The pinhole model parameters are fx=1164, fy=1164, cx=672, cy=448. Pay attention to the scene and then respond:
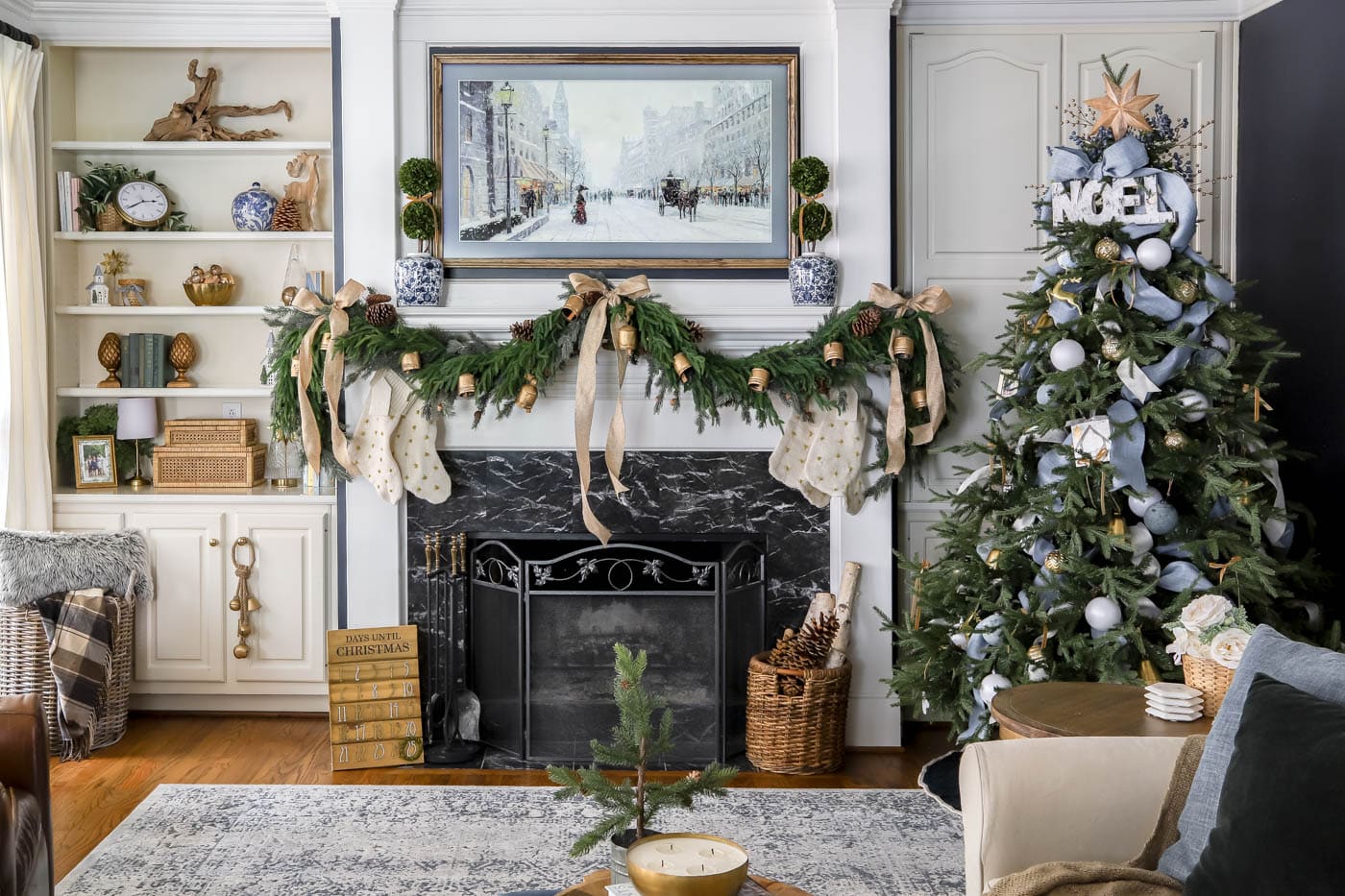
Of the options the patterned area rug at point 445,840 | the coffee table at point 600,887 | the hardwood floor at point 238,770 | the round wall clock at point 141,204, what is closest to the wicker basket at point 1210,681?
the patterned area rug at point 445,840

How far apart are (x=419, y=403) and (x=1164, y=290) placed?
2333mm

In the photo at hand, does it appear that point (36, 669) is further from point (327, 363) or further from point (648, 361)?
point (648, 361)

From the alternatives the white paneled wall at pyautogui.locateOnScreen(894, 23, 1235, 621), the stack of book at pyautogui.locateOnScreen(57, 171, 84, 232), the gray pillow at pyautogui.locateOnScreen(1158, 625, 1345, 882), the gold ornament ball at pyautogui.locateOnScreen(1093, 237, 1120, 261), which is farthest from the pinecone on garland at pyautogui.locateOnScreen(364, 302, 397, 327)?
the gray pillow at pyautogui.locateOnScreen(1158, 625, 1345, 882)

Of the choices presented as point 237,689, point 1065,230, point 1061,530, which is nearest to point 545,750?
point 237,689

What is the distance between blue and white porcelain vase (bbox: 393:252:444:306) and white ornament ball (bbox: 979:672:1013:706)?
2.13m

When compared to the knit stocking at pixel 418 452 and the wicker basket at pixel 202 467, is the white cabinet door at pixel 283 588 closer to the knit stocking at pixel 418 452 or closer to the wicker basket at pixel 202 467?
the wicker basket at pixel 202 467

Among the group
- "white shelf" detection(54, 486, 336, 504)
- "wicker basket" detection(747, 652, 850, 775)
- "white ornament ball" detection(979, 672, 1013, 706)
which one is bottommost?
"wicker basket" detection(747, 652, 850, 775)

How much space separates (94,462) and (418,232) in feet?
5.21

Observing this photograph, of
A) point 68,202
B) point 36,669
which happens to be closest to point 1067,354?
point 36,669

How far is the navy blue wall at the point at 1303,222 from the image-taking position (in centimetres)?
350

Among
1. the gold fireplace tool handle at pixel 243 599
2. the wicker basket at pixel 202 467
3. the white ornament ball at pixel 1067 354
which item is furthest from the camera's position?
the wicker basket at pixel 202 467

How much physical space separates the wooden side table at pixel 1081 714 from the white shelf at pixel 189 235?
3.03 m

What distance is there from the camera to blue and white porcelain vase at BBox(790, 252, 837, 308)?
3.84 meters

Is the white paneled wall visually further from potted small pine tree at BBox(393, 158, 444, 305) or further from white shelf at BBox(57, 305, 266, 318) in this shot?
white shelf at BBox(57, 305, 266, 318)
